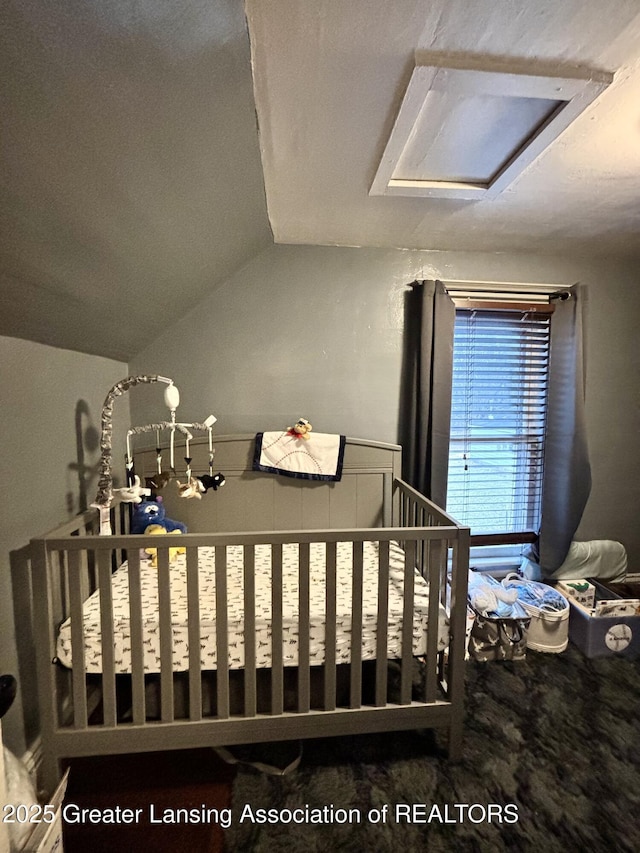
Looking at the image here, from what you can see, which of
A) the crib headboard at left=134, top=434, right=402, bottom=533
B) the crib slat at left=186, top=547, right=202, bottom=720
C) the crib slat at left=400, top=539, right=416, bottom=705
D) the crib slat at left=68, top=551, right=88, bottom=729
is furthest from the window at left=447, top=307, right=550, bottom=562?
the crib slat at left=68, top=551, right=88, bottom=729

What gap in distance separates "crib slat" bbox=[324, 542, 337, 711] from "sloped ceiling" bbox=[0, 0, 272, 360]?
108 centimetres

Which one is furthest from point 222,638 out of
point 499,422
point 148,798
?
point 499,422

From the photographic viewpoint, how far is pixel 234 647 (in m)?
1.33

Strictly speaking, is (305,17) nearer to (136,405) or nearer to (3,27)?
(3,27)

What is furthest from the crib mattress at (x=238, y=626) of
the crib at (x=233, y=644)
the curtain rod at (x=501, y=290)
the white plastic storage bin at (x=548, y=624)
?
the curtain rod at (x=501, y=290)

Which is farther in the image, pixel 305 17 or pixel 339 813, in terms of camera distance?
pixel 339 813

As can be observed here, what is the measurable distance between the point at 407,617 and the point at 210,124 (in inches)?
59.8

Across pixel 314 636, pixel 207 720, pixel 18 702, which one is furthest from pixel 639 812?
pixel 18 702

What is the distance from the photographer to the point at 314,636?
4.47ft

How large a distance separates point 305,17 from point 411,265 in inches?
59.5

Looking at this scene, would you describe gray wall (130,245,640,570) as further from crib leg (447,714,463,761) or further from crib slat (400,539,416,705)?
crib leg (447,714,463,761)

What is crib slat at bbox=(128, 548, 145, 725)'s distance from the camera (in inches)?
47.5

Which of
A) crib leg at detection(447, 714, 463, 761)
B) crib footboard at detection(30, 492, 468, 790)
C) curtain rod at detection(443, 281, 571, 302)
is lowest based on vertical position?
crib leg at detection(447, 714, 463, 761)

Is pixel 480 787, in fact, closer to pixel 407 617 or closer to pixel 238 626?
pixel 407 617
